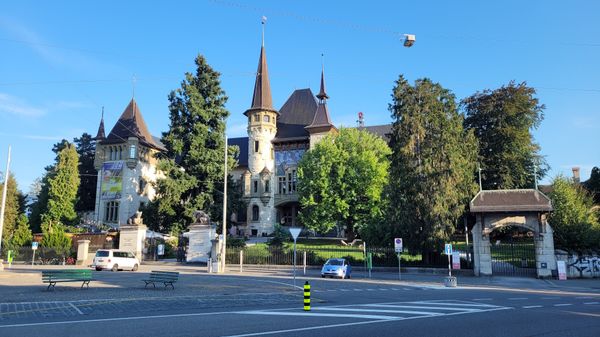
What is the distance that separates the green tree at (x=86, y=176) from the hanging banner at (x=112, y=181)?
5.89 m

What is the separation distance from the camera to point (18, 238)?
48.1 m

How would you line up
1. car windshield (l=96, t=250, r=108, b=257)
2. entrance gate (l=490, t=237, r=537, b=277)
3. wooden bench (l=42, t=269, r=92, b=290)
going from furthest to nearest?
car windshield (l=96, t=250, r=108, b=257) → entrance gate (l=490, t=237, r=537, b=277) → wooden bench (l=42, t=269, r=92, b=290)

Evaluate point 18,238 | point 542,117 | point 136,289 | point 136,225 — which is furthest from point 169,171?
point 542,117

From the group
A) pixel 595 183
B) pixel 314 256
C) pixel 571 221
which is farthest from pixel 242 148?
pixel 571 221

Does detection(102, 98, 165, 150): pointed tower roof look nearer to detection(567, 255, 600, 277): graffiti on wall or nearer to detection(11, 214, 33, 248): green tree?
detection(11, 214, 33, 248): green tree

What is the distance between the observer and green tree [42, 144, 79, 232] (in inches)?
2163

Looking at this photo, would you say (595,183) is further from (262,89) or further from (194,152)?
(194,152)

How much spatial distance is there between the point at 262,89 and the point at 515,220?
4389 cm

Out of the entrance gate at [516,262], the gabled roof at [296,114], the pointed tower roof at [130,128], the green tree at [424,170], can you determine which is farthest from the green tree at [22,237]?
the entrance gate at [516,262]

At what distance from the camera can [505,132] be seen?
4903cm

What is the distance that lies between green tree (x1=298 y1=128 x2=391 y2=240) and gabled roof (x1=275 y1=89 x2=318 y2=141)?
46.4 ft

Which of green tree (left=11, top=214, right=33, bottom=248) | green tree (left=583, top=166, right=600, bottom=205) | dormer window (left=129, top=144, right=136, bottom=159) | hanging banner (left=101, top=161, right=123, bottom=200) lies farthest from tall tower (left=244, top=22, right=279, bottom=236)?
green tree (left=583, top=166, right=600, bottom=205)

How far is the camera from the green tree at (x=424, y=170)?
3002 cm

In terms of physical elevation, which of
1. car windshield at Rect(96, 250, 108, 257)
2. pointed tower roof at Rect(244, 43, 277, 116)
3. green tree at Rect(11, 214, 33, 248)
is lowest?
car windshield at Rect(96, 250, 108, 257)
